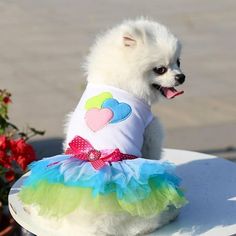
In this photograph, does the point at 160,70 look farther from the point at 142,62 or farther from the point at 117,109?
the point at 117,109

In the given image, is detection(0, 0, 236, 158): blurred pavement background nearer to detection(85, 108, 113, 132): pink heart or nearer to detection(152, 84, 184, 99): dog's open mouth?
detection(152, 84, 184, 99): dog's open mouth

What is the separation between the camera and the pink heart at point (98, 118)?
8.85ft

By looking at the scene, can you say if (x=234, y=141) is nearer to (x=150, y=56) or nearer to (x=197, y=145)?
(x=197, y=145)

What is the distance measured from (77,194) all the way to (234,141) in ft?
12.0

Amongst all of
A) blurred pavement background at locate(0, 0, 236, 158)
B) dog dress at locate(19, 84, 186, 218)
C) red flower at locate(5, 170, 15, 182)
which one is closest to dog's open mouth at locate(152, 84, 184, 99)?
dog dress at locate(19, 84, 186, 218)

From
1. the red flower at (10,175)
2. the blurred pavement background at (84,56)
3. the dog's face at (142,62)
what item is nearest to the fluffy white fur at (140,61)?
the dog's face at (142,62)

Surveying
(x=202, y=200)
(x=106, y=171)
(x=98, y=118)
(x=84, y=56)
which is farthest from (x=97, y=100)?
(x=84, y=56)

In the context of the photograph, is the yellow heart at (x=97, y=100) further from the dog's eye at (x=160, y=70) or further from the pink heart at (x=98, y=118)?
the dog's eye at (x=160, y=70)

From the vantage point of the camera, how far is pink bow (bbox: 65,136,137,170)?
2615 mm

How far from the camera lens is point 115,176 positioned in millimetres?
2529

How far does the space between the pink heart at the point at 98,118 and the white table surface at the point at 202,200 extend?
1.53 ft

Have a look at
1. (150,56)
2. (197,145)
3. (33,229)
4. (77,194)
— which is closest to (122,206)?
(77,194)

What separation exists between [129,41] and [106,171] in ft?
1.99

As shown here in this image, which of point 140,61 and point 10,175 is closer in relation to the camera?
point 140,61
